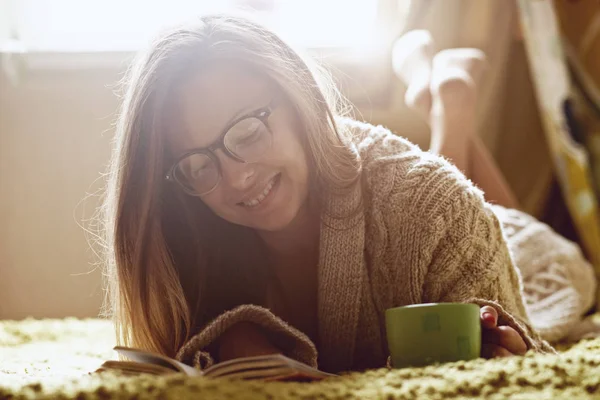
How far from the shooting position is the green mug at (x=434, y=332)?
66 centimetres

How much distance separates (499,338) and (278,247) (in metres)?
0.43

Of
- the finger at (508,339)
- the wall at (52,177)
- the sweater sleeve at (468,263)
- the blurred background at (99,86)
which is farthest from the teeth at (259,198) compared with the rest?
the wall at (52,177)

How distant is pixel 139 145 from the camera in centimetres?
92

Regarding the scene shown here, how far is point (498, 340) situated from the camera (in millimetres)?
769

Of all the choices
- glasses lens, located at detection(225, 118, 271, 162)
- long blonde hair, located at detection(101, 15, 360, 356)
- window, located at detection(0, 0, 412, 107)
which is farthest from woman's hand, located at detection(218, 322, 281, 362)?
window, located at detection(0, 0, 412, 107)

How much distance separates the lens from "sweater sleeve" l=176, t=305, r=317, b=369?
2.71 feet

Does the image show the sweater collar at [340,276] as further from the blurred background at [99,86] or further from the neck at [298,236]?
the blurred background at [99,86]

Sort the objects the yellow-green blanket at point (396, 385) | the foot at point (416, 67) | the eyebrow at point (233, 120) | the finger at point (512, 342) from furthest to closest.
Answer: the foot at point (416, 67) < the eyebrow at point (233, 120) < the finger at point (512, 342) < the yellow-green blanket at point (396, 385)

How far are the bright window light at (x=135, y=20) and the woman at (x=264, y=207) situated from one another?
102 centimetres

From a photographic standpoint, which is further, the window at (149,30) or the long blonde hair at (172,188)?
the window at (149,30)

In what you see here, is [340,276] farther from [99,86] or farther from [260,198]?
[99,86]

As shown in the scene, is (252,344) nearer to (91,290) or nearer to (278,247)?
(278,247)

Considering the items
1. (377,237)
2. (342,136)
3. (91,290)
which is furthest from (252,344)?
(91,290)

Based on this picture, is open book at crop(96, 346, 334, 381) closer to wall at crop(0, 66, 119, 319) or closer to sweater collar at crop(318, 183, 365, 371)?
sweater collar at crop(318, 183, 365, 371)
